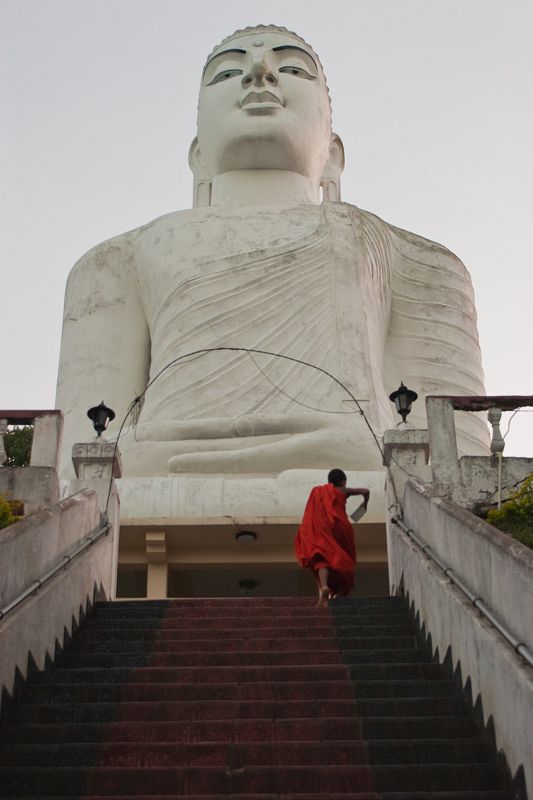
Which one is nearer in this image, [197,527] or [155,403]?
[197,527]

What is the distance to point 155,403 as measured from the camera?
38.9 ft

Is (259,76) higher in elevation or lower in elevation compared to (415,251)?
higher

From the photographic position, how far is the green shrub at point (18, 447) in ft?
49.4

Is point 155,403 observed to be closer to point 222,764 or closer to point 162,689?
point 162,689

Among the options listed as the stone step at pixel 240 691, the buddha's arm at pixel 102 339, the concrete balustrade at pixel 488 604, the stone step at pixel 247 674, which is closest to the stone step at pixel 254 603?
the concrete balustrade at pixel 488 604

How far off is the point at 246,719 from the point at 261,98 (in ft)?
35.9

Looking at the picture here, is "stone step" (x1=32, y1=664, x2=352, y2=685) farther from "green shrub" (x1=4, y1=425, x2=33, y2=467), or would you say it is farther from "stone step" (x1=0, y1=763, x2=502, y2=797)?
"green shrub" (x1=4, y1=425, x2=33, y2=467)

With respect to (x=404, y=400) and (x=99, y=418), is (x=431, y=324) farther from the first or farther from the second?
(x=99, y=418)

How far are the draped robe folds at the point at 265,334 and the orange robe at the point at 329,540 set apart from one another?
2900 millimetres

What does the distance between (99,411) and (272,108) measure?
7022 mm

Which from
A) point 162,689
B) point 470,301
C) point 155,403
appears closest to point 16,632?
point 162,689

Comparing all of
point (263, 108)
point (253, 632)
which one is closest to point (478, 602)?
point (253, 632)

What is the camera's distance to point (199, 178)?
627 inches

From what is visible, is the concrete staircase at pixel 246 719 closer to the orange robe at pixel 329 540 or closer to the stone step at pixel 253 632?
the stone step at pixel 253 632
